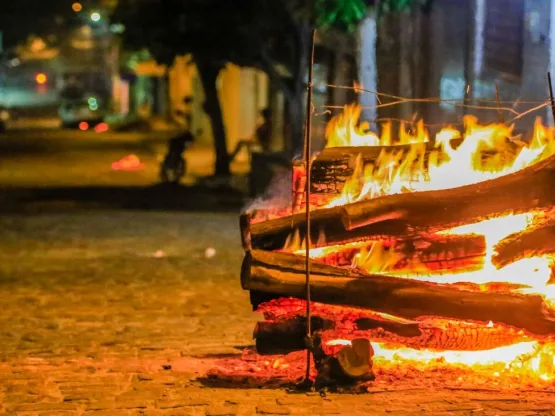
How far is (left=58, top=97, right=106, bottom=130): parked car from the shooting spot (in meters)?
47.3

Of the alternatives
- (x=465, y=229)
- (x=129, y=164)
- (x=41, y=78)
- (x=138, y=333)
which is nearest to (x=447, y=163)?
(x=465, y=229)

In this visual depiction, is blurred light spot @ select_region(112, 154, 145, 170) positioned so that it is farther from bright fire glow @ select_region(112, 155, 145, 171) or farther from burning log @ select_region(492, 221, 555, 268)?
burning log @ select_region(492, 221, 555, 268)

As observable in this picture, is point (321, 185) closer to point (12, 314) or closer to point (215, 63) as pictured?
point (12, 314)

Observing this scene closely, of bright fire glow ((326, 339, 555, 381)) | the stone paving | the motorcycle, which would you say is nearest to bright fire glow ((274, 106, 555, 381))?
bright fire glow ((326, 339, 555, 381))

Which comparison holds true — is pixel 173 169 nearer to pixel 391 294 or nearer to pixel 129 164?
pixel 129 164

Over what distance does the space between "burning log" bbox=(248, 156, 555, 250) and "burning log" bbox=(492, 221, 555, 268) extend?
0.16 metres

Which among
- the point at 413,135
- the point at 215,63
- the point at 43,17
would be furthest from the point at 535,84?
the point at 43,17

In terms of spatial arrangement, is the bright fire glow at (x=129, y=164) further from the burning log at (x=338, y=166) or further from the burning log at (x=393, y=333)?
the burning log at (x=393, y=333)

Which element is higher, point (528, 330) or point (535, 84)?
point (535, 84)

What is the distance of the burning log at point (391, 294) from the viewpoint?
5.71 m

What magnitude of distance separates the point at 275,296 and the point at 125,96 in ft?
209

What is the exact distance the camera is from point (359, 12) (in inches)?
558

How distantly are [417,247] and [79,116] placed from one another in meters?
43.9

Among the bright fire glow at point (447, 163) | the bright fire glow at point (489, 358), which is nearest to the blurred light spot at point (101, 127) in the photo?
the bright fire glow at point (447, 163)
